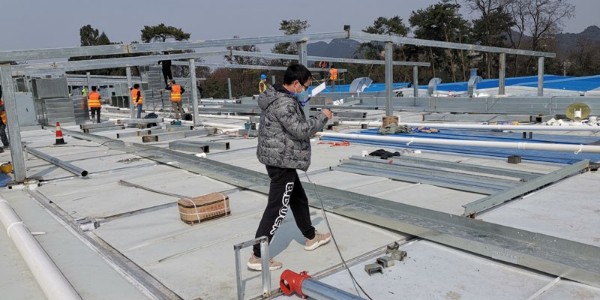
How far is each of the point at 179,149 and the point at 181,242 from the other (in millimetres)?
6322

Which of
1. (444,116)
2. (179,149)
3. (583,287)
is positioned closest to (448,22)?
(444,116)

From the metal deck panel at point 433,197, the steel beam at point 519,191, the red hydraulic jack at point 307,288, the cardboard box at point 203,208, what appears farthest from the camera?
the metal deck panel at point 433,197

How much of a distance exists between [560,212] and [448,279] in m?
2.02

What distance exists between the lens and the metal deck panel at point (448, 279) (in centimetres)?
314

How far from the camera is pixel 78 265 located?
3.94 metres

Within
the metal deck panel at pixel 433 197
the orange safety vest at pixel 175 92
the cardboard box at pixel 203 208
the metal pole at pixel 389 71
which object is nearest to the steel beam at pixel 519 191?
the metal deck panel at pixel 433 197

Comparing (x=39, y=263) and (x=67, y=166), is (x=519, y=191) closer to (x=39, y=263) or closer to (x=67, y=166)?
(x=39, y=263)

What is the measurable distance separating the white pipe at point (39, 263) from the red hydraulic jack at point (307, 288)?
138 cm

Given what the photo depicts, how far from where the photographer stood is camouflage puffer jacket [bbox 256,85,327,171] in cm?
352

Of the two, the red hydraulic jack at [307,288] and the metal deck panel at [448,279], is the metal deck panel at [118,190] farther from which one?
the metal deck panel at [448,279]

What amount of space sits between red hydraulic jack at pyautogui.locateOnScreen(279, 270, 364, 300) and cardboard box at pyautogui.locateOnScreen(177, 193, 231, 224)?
6.28 feet

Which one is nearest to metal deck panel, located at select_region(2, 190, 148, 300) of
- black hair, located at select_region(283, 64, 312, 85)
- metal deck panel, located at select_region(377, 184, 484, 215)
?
→ black hair, located at select_region(283, 64, 312, 85)

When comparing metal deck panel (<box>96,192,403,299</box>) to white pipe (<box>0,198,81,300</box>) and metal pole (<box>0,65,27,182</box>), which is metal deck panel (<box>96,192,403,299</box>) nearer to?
white pipe (<box>0,198,81,300</box>)

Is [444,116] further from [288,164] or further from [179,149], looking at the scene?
[288,164]
